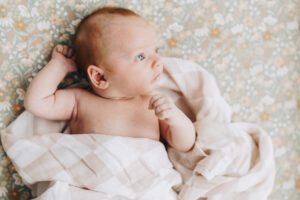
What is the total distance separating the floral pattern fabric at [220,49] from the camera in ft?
3.89

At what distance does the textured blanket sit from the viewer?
43.6 inches

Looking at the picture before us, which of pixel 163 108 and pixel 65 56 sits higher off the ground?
pixel 65 56

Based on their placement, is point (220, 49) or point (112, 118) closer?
point (112, 118)

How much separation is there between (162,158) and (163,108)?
0.48 ft

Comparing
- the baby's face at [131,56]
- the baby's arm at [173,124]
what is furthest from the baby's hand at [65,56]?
the baby's arm at [173,124]

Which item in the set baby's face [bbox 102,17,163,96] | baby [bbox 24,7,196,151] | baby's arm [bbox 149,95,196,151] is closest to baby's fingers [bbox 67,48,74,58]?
baby [bbox 24,7,196,151]

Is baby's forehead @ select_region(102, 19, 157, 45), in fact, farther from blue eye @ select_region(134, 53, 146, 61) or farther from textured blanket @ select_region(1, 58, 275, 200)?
textured blanket @ select_region(1, 58, 275, 200)

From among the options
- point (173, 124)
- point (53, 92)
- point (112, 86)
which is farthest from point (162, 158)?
point (53, 92)

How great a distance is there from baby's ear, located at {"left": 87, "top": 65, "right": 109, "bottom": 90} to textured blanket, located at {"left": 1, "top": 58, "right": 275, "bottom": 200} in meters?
0.13

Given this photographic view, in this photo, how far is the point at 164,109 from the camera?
3.67 feet

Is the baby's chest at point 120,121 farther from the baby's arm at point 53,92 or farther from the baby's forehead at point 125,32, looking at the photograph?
the baby's forehead at point 125,32

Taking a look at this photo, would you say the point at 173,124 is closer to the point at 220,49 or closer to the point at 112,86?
the point at 112,86

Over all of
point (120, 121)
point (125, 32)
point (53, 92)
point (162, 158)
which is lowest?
point (162, 158)

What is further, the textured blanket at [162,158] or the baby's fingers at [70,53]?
the baby's fingers at [70,53]
